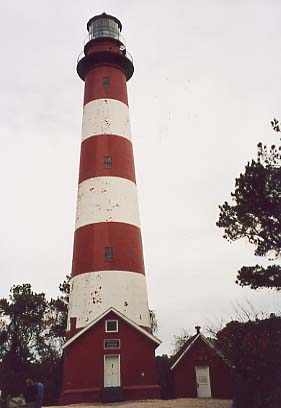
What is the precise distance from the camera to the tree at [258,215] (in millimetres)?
15336

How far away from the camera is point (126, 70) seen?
1096 inches

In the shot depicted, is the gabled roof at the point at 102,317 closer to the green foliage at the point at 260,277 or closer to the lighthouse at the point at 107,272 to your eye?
the lighthouse at the point at 107,272

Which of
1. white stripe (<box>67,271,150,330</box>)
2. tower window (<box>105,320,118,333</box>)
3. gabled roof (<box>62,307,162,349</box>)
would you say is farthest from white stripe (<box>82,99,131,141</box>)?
tower window (<box>105,320,118,333</box>)

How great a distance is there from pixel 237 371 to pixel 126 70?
63.1ft

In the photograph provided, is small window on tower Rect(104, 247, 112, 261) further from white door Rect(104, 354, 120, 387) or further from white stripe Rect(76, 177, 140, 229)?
white door Rect(104, 354, 120, 387)

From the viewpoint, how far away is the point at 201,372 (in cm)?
2275

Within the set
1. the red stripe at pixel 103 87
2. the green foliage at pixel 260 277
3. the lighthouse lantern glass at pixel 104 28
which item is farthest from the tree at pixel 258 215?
the lighthouse lantern glass at pixel 104 28

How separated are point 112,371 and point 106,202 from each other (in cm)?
804

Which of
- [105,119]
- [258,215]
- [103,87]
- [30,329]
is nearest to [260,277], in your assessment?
[258,215]

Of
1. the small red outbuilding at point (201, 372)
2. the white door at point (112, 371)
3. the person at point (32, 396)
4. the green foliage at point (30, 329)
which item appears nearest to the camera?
the person at point (32, 396)

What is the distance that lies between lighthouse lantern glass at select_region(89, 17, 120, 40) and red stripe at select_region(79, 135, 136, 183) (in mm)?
8038

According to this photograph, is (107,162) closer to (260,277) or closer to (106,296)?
(106,296)

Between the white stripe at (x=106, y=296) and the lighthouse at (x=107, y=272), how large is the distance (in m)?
0.05

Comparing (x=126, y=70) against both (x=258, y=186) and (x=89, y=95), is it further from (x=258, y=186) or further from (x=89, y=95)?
(x=258, y=186)
